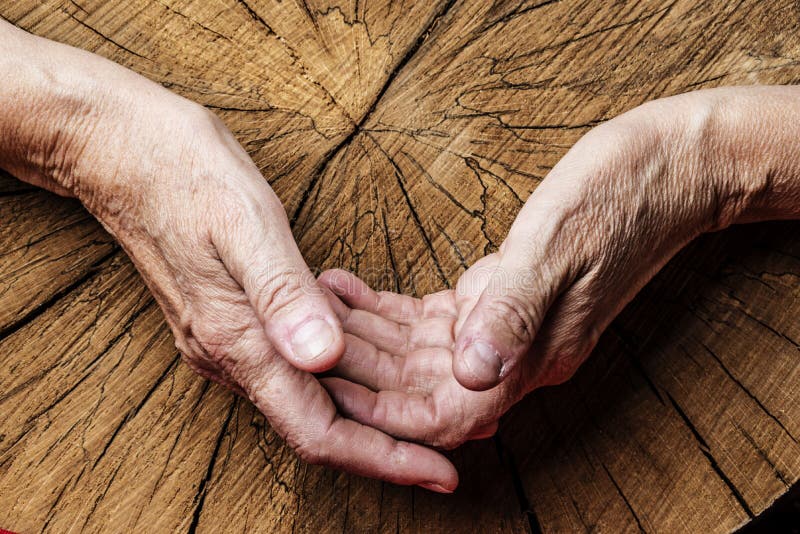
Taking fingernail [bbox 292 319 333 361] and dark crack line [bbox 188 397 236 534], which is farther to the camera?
dark crack line [bbox 188 397 236 534]

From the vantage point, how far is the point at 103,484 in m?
1.10

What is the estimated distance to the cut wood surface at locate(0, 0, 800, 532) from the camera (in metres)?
1.11

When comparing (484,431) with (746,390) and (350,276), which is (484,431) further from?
(746,390)

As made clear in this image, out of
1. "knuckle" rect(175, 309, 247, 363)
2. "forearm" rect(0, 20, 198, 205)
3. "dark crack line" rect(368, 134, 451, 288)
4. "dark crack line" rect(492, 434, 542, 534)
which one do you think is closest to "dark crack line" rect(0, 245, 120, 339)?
"forearm" rect(0, 20, 198, 205)

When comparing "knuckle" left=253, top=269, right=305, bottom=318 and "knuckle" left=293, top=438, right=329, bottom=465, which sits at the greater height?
"knuckle" left=253, top=269, right=305, bottom=318

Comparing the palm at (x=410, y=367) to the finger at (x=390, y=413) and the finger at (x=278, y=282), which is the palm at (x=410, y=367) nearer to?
the finger at (x=390, y=413)

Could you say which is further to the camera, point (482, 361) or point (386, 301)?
point (386, 301)

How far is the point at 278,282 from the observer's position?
96cm

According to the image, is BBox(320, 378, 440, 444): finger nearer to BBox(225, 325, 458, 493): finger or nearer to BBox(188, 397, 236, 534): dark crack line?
BBox(225, 325, 458, 493): finger

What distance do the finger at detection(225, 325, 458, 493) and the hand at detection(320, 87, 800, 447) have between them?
0.16 ft

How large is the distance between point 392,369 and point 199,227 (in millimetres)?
472

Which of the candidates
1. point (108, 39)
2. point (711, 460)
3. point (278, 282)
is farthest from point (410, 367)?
point (108, 39)

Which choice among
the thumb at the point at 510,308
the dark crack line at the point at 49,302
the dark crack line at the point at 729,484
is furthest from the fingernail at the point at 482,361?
the dark crack line at the point at 49,302

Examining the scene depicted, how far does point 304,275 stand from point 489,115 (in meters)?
0.56
